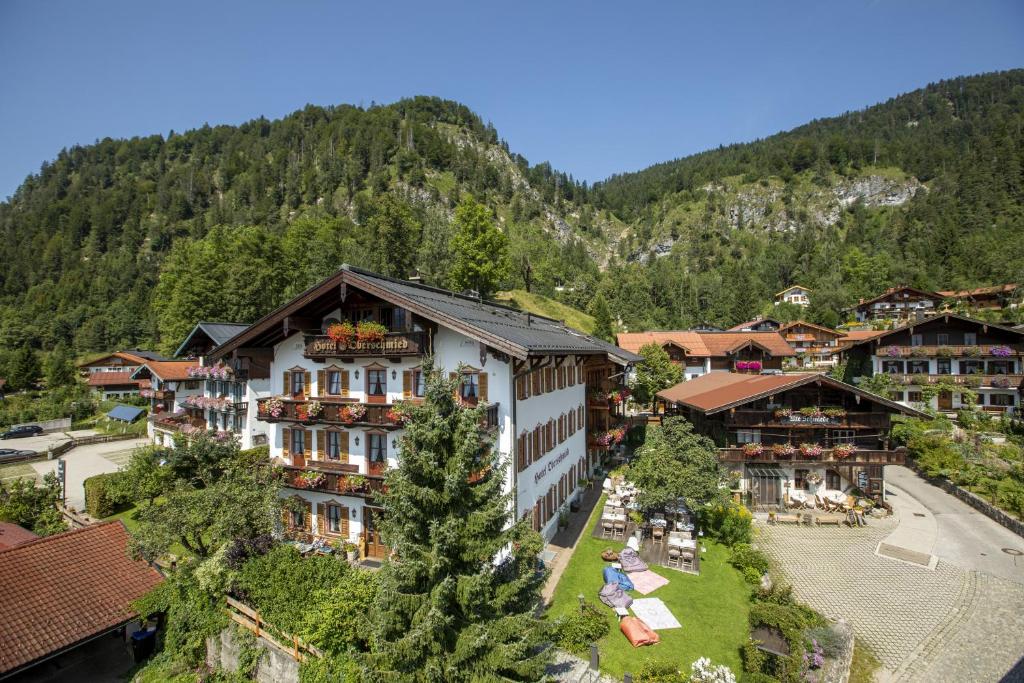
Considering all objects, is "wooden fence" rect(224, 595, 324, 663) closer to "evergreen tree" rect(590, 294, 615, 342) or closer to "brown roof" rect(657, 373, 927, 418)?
"brown roof" rect(657, 373, 927, 418)

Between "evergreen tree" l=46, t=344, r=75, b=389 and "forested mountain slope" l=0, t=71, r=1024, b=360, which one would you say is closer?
"evergreen tree" l=46, t=344, r=75, b=389

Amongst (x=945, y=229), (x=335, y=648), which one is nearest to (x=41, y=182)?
(x=335, y=648)

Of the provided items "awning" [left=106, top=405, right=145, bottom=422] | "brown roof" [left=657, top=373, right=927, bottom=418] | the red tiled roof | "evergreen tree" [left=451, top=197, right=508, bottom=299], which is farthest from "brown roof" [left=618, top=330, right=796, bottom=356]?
the red tiled roof

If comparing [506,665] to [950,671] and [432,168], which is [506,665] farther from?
[432,168]

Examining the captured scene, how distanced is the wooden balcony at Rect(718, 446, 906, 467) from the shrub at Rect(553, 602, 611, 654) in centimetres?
1502

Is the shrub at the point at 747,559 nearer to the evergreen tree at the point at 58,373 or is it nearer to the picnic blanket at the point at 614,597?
the picnic blanket at the point at 614,597

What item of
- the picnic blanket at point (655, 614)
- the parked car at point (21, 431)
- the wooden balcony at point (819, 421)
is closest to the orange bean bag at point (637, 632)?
the picnic blanket at point (655, 614)

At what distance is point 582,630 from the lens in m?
13.6

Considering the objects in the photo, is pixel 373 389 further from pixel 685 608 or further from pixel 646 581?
pixel 685 608

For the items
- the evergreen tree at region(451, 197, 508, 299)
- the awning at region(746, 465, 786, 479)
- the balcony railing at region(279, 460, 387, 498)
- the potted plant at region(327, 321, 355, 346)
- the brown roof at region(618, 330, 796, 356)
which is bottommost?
the awning at region(746, 465, 786, 479)

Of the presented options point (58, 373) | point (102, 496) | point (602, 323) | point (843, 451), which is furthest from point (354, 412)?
point (58, 373)

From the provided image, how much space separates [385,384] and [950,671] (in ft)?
61.4

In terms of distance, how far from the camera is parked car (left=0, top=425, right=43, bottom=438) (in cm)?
4838

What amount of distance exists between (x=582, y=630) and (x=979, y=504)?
2529 cm
